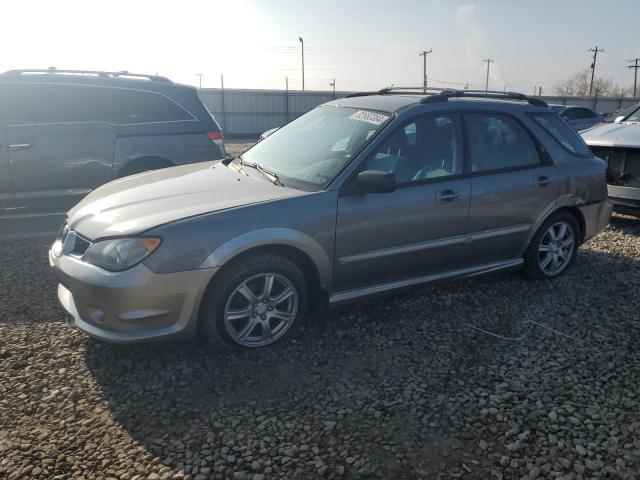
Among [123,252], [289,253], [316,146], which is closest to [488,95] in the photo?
[316,146]

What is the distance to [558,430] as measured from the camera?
2.74 meters

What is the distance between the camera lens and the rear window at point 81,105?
585cm

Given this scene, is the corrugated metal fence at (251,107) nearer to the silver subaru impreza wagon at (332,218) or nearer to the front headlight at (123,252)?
the silver subaru impreza wagon at (332,218)

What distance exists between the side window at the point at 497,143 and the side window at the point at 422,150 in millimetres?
152

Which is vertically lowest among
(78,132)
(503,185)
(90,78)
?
(503,185)

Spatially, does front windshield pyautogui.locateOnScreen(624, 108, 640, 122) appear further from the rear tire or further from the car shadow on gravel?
the car shadow on gravel

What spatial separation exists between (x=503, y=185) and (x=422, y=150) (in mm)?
821

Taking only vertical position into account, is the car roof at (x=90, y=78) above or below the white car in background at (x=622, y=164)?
above

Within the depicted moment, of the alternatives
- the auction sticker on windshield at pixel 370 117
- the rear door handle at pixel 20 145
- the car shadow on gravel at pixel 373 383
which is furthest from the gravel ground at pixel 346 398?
the rear door handle at pixel 20 145

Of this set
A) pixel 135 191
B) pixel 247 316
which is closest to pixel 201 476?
pixel 247 316

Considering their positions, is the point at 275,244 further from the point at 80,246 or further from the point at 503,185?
the point at 503,185

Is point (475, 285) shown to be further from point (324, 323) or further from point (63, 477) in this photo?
point (63, 477)

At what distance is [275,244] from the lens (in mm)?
3340

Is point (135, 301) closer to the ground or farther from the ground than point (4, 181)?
→ closer to the ground
